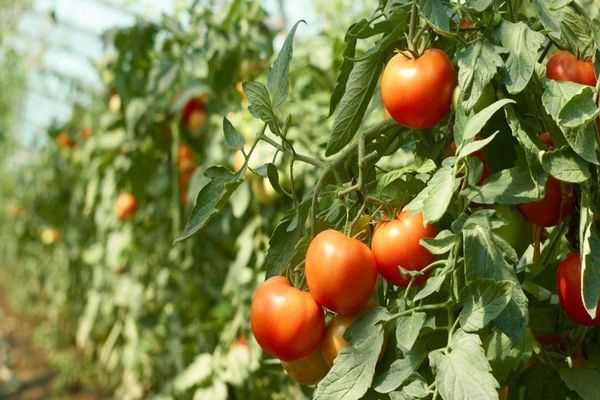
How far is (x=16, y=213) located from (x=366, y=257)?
14.9ft

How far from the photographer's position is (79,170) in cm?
306

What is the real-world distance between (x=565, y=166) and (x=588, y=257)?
2.5 inches

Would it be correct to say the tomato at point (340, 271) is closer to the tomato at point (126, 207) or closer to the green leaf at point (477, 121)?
the green leaf at point (477, 121)

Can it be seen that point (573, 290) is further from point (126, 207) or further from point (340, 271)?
point (126, 207)

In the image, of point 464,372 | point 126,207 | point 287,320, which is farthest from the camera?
point 126,207

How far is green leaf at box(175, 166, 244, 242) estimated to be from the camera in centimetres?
66

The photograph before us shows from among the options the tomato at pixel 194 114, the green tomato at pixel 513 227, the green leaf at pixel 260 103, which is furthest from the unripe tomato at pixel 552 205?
the tomato at pixel 194 114

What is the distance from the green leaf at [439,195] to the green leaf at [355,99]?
0.12m

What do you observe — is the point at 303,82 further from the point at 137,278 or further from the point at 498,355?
the point at 498,355

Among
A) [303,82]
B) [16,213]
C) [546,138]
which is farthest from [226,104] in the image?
[16,213]

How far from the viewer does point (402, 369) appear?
0.58m

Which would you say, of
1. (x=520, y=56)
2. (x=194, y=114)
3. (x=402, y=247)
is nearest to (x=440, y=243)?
(x=402, y=247)

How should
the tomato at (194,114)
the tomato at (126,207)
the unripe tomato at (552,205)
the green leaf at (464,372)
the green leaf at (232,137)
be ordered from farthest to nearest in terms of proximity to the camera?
the tomato at (126,207) → the tomato at (194,114) → the green leaf at (232,137) → the unripe tomato at (552,205) → the green leaf at (464,372)

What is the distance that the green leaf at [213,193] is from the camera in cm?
66
